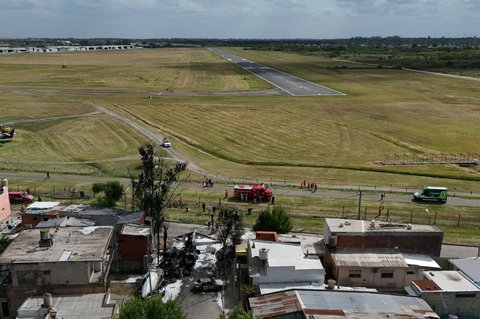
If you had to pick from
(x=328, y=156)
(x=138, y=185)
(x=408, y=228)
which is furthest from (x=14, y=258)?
(x=328, y=156)

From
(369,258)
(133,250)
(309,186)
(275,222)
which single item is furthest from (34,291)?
(309,186)

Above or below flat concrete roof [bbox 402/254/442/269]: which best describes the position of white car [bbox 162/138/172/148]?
above

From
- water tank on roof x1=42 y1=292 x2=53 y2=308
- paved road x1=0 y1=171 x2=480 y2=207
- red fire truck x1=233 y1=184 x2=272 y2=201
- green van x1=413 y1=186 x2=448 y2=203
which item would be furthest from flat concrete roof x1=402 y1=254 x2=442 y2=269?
water tank on roof x1=42 y1=292 x2=53 y2=308

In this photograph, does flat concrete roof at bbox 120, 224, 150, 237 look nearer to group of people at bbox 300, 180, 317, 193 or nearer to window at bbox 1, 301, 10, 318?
window at bbox 1, 301, 10, 318

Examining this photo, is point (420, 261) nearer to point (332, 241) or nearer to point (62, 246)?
point (332, 241)

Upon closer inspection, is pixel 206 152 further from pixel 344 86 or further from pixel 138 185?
pixel 344 86
